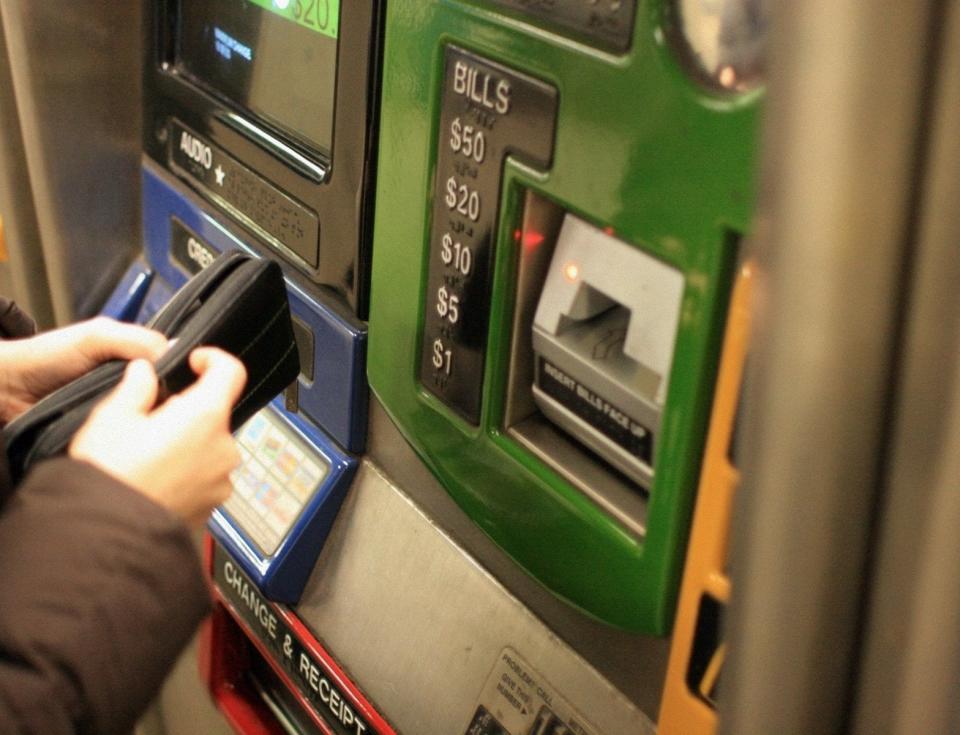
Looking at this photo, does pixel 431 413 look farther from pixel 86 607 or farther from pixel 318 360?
pixel 86 607

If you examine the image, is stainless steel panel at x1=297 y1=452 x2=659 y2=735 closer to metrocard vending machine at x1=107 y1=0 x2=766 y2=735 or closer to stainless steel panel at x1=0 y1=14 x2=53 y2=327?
metrocard vending machine at x1=107 y1=0 x2=766 y2=735

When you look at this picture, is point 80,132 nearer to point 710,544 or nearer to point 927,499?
point 710,544

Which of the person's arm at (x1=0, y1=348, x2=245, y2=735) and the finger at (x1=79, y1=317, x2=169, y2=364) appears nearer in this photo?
the person's arm at (x1=0, y1=348, x2=245, y2=735)

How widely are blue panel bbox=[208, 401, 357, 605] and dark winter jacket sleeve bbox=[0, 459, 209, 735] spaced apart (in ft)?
1.42

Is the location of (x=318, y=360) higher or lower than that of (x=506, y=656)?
higher

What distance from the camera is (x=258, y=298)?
2.93 feet

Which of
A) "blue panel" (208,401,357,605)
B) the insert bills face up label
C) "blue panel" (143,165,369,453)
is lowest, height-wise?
"blue panel" (208,401,357,605)

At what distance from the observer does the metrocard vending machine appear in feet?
2.27

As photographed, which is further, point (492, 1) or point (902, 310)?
point (492, 1)

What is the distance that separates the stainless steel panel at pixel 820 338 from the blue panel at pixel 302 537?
0.67 metres

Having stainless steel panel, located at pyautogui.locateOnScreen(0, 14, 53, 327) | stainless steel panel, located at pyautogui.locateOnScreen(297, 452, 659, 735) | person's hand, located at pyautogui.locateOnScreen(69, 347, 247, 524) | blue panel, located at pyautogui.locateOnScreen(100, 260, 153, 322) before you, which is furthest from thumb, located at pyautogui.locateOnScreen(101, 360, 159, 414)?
stainless steel panel, located at pyautogui.locateOnScreen(0, 14, 53, 327)

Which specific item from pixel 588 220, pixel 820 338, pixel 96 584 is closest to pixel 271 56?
pixel 588 220

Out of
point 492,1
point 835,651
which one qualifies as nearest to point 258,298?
point 492,1

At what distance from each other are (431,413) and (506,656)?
0.22 m
